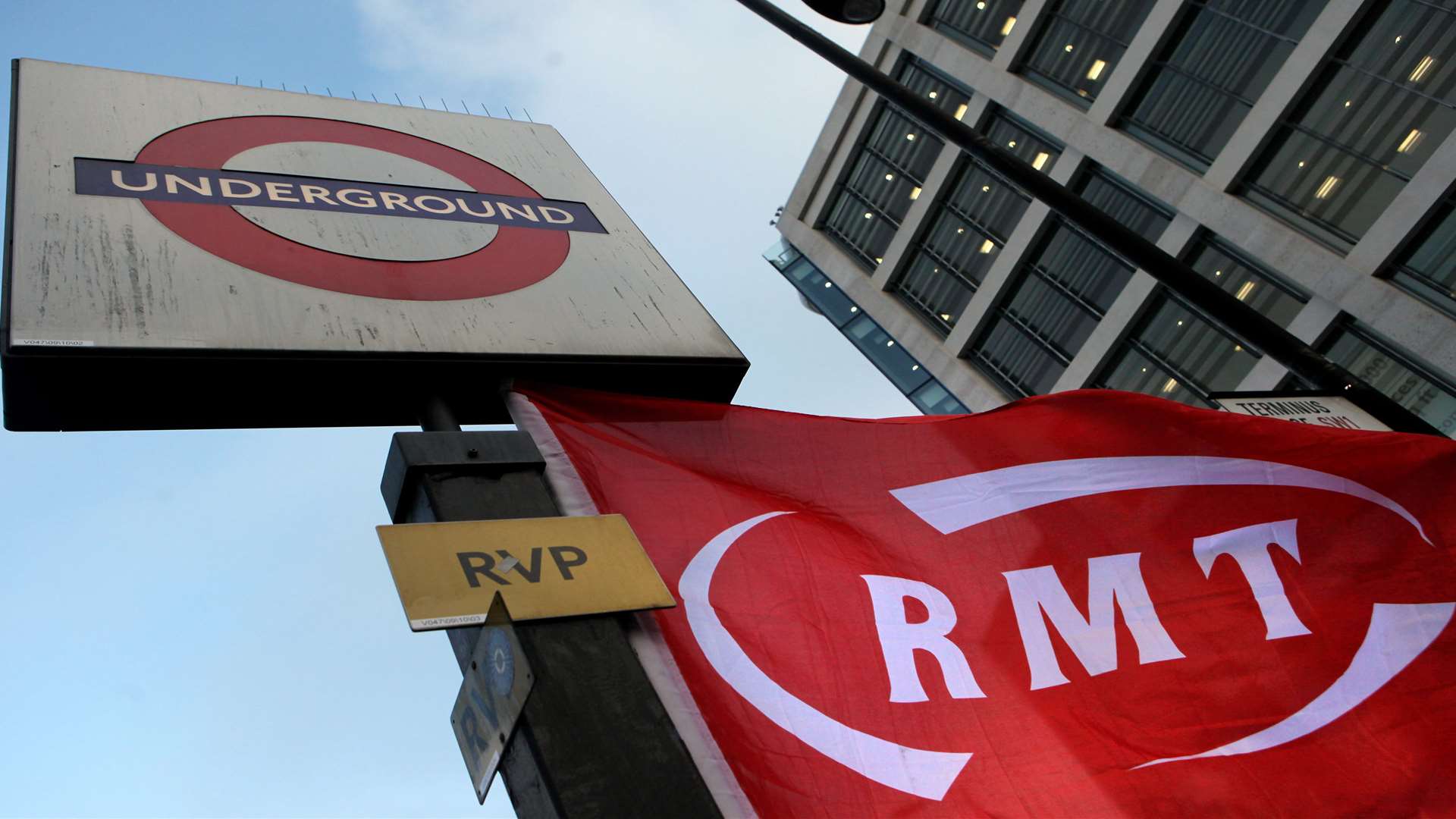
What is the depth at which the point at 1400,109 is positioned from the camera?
16.2 metres

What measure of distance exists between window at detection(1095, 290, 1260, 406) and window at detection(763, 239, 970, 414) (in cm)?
464

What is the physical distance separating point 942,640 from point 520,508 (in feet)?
6.31

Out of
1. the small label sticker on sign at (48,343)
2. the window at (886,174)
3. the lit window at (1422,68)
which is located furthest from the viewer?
the window at (886,174)

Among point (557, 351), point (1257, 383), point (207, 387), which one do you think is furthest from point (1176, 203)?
point (207, 387)

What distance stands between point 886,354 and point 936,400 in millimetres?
2553

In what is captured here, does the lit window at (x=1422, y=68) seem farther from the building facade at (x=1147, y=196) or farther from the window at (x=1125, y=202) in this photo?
A: the window at (x=1125, y=202)

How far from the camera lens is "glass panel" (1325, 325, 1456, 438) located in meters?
16.0

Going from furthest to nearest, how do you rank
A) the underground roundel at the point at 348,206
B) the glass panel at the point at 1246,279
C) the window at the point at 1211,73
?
the glass panel at the point at 1246,279, the window at the point at 1211,73, the underground roundel at the point at 348,206

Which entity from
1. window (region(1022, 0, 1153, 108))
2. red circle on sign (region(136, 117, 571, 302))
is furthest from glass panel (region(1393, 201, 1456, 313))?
red circle on sign (region(136, 117, 571, 302))

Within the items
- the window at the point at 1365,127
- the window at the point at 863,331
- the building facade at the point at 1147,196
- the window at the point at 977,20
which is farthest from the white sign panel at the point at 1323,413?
the window at the point at 977,20

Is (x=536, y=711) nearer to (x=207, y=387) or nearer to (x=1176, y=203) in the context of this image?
(x=207, y=387)

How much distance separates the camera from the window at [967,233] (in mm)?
24125

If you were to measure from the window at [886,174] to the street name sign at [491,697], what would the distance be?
80.2 feet

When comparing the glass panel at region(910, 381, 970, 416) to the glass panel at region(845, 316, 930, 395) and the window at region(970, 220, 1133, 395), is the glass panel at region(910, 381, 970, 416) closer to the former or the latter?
the glass panel at region(845, 316, 930, 395)
